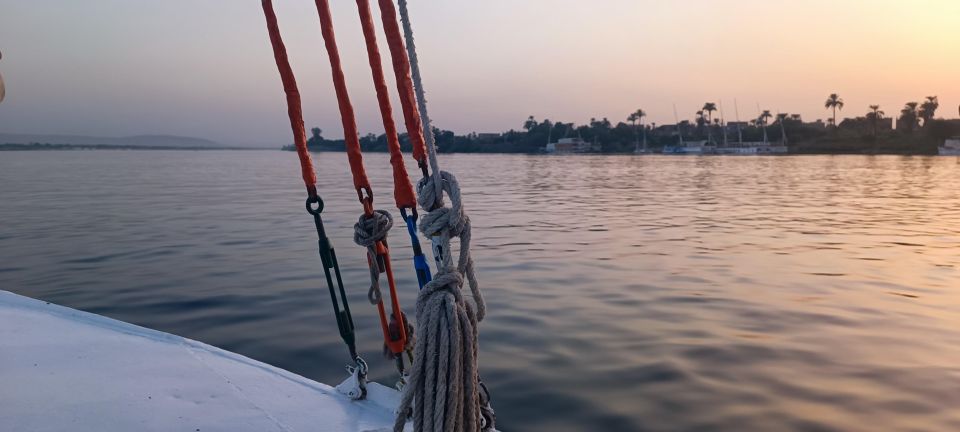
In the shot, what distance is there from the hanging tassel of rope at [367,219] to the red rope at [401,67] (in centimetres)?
50

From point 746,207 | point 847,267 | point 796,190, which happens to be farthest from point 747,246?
point 796,190

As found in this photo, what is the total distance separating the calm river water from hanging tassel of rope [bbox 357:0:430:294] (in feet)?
8.38

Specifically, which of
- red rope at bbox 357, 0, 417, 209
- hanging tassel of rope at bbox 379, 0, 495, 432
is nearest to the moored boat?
red rope at bbox 357, 0, 417, 209

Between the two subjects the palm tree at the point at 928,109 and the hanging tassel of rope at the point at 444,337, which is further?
the palm tree at the point at 928,109

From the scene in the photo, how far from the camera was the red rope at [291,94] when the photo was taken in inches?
121

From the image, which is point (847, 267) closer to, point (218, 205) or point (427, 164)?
point (427, 164)

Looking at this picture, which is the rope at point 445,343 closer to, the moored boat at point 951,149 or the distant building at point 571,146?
the moored boat at point 951,149

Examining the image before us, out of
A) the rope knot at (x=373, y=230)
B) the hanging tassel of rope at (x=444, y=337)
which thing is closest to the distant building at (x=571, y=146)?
the rope knot at (x=373, y=230)

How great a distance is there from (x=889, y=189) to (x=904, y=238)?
64.6 ft

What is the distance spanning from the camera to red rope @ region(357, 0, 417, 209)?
2.51 m

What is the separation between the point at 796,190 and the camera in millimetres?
30031

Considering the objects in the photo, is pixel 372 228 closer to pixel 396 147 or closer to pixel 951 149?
pixel 396 147

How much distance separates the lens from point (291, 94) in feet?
10.3

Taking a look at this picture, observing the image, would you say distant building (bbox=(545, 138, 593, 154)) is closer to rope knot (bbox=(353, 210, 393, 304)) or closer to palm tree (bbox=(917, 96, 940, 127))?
palm tree (bbox=(917, 96, 940, 127))
